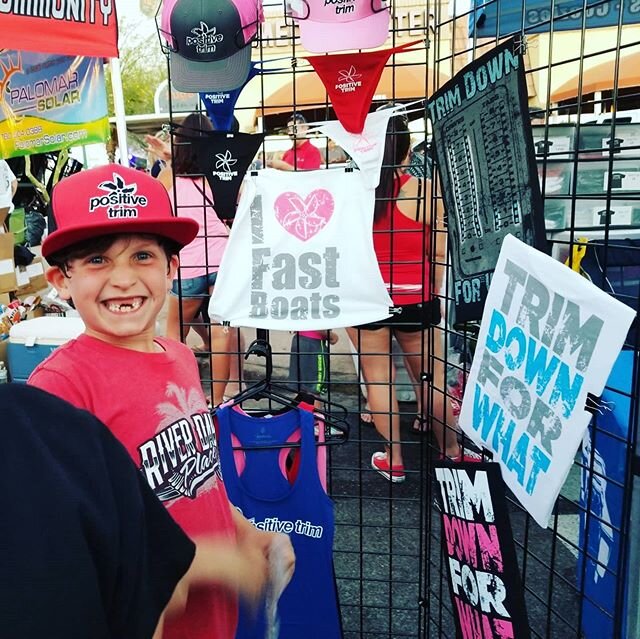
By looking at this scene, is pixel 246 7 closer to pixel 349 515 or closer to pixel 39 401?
pixel 39 401

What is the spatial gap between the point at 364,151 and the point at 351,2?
1.43 ft

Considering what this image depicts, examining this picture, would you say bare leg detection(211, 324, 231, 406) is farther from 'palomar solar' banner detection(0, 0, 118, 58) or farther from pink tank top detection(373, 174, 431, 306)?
'palomar solar' banner detection(0, 0, 118, 58)

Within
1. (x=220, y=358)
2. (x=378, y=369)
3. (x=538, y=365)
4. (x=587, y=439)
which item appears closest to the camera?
(x=538, y=365)

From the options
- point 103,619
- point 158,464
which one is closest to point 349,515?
point 158,464

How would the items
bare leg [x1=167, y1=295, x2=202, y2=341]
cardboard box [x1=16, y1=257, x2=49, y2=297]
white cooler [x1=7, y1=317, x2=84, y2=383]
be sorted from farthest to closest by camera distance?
cardboard box [x1=16, y1=257, x2=49, y2=297] → white cooler [x1=7, y1=317, x2=84, y2=383] → bare leg [x1=167, y1=295, x2=202, y2=341]

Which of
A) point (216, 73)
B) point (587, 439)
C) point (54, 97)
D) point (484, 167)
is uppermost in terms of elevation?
point (54, 97)

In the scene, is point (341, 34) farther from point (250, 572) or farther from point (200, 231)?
point (250, 572)

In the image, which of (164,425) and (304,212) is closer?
(164,425)

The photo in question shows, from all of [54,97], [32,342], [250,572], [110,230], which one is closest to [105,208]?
[110,230]

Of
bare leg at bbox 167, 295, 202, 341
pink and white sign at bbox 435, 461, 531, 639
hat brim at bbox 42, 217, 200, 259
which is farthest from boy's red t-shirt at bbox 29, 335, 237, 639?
bare leg at bbox 167, 295, 202, 341

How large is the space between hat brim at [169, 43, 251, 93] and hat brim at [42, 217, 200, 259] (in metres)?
0.79

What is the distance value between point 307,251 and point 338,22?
679 mm

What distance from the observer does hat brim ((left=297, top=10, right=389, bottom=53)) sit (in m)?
1.84

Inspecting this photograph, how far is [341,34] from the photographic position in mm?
1837
